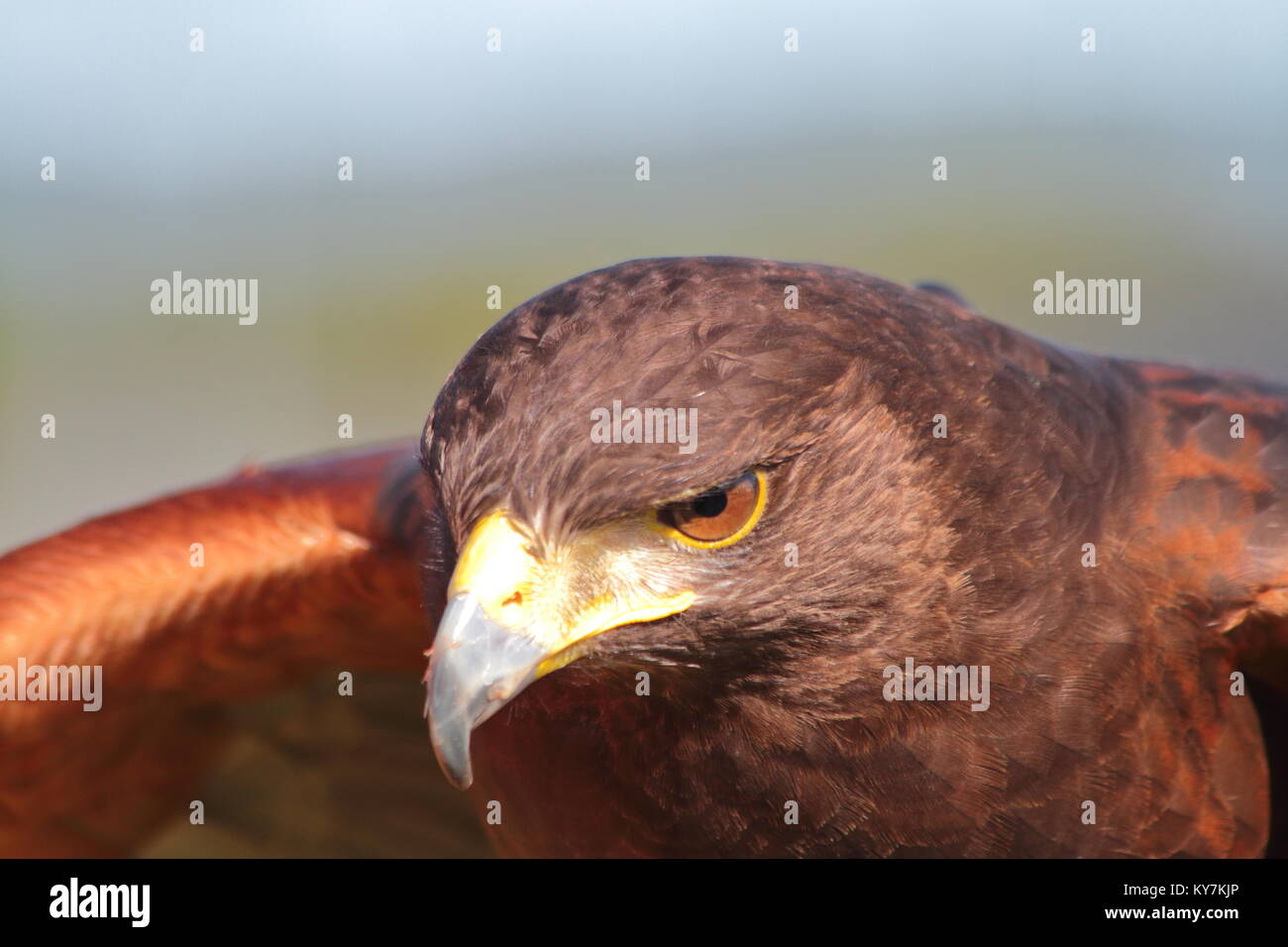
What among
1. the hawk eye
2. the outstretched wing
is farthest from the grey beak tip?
the outstretched wing

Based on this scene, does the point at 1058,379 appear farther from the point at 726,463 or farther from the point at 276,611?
the point at 276,611

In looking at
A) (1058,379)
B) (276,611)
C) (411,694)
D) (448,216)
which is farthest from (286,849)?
(448,216)

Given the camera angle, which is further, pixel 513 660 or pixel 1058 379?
pixel 1058 379

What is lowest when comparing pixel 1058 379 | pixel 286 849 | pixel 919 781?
pixel 286 849

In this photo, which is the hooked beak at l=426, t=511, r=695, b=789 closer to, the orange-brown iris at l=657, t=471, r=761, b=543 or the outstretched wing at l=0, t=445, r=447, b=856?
the orange-brown iris at l=657, t=471, r=761, b=543

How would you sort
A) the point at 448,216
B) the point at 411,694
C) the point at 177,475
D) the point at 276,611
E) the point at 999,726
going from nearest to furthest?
the point at 999,726
the point at 276,611
the point at 411,694
the point at 177,475
the point at 448,216

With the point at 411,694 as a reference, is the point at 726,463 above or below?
above

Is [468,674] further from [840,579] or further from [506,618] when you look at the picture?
[840,579]

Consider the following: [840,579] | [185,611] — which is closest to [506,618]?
[840,579]

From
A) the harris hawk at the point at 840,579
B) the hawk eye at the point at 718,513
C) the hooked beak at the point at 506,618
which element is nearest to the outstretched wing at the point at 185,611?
the harris hawk at the point at 840,579

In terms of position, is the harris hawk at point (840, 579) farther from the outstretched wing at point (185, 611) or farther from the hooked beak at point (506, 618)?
the outstretched wing at point (185, 611)
